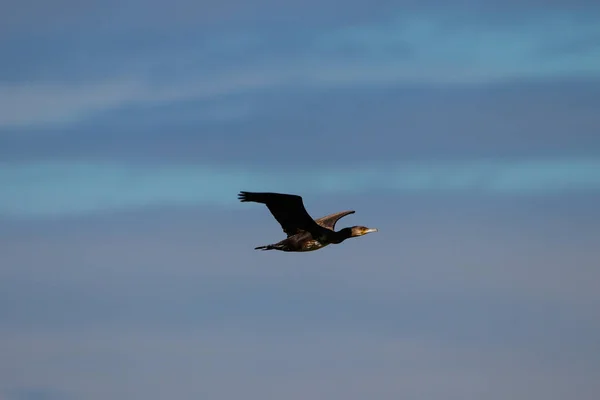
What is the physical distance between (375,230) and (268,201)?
6.07 m

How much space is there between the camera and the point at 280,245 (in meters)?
72.5

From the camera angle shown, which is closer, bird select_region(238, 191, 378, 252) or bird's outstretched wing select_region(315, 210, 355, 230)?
bird select_region(238, 191, 378, 252)

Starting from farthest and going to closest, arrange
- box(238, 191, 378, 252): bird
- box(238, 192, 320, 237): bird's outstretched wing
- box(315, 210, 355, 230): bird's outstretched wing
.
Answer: box(315, 210, 355, 230): bird's outstretched wing
box(238, 191, 378, 252): bird
box(238, 192, 320, 237): bird's outstretched wing

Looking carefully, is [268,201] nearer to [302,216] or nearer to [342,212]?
[302,216]

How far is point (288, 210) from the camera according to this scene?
71.1 metres

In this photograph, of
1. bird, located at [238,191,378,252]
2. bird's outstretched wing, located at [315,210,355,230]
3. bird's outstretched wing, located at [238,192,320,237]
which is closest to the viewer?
bird's outstretched wing, located at [238,192,320,237]

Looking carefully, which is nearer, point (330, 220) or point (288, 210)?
point (288, 210)

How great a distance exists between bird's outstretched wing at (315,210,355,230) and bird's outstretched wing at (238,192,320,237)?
9.09 feet

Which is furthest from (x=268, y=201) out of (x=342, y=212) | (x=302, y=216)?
(x=342, y=212)

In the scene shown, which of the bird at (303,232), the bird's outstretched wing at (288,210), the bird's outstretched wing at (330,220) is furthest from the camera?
the bird's outstretched wing at (330,220)

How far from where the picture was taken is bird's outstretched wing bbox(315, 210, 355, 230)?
7544 cm

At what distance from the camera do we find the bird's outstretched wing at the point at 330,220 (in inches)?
2970

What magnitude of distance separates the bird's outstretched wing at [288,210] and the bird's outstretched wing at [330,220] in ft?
9.09

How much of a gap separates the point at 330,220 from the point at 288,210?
5307mm
